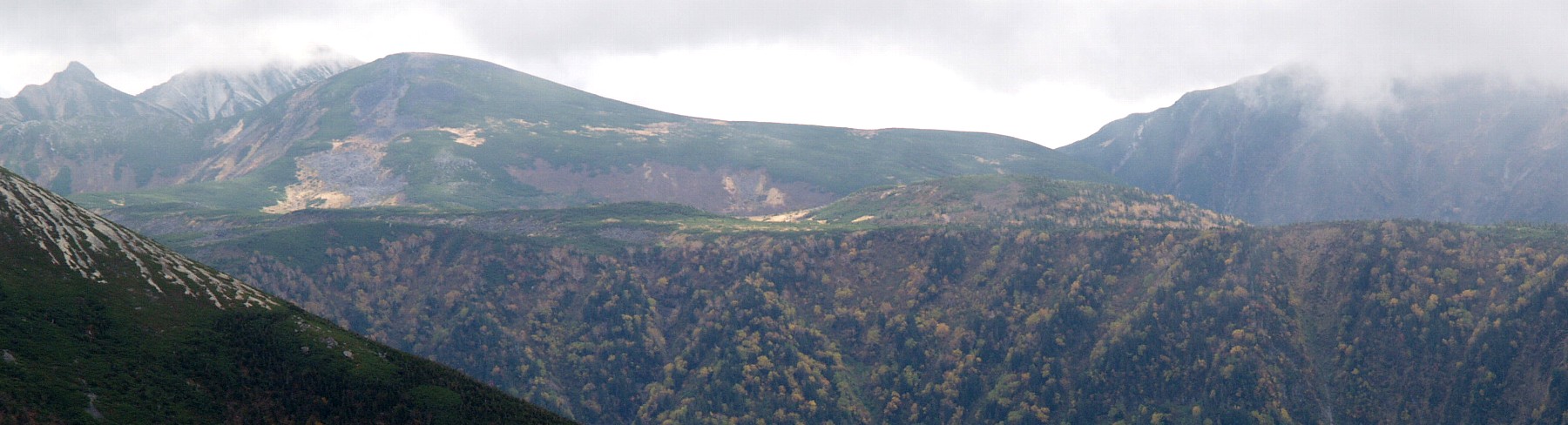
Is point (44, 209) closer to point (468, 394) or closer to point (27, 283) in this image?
point (27, 283)

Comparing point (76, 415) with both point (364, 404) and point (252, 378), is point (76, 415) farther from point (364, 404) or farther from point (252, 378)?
point (364, 404)

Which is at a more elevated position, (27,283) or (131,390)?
(27,283)

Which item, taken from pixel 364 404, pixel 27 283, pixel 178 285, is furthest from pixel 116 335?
pixel 364 404

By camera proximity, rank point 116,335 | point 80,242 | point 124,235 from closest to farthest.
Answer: point 116,335, point 80,242, point 124,235

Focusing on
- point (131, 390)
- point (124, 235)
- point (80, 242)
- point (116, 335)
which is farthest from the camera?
point (124, 235)

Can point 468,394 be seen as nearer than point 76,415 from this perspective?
No

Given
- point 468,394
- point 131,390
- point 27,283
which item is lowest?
point 468,394
